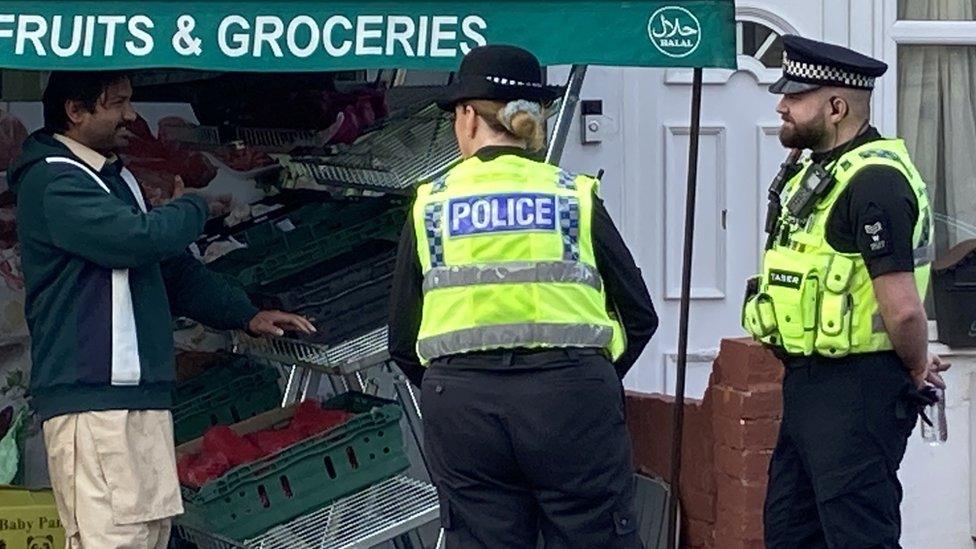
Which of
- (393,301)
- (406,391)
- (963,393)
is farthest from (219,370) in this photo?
(963,393)

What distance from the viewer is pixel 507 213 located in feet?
14.1

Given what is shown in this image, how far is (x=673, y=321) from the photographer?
6.93 metres

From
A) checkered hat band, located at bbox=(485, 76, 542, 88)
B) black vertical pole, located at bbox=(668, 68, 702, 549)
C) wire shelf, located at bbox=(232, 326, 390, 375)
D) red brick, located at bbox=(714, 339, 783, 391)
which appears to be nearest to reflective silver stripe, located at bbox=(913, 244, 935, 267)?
black vertical pole, located at bbox=(668, 68, 702, 549)

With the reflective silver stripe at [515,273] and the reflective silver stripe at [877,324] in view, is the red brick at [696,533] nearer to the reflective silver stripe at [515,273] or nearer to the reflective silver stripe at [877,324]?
the reflective silver stripe at [877,324]

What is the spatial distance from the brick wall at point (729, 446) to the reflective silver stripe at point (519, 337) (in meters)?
1.50

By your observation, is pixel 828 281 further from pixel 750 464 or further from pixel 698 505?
pixel 698 505

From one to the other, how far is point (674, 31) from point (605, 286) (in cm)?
87

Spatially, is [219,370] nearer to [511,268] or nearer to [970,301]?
[511,268]

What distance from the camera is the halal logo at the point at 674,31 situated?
4969mm

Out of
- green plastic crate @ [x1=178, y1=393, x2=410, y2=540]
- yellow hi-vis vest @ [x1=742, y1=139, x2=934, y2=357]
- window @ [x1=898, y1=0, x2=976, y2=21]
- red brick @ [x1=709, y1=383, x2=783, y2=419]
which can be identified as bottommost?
green plastic crate @ [x1=178, y1=393, x2=410, y2=540]

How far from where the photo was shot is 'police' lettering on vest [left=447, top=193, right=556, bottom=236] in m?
4.30

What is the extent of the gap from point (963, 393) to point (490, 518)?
3.21 meters

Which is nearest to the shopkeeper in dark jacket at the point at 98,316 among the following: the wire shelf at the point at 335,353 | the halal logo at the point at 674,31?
the wire shelf at the point at 335,353

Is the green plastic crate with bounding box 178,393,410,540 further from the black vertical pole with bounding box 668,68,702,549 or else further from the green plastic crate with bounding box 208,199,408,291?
the black vertical pole with bounding box 668,68,702,549
